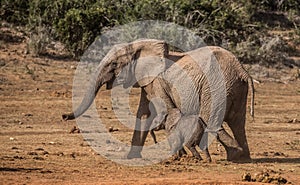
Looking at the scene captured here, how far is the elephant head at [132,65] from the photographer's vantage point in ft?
36.8

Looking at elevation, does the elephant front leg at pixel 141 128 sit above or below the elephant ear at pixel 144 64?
below

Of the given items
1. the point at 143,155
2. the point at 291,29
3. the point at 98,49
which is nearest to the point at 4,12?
the point at 98,49

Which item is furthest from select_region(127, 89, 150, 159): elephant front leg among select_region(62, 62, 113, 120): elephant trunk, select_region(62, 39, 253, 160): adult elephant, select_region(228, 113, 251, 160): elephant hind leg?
select_region(228, 113, 251, 160): elephant hind leg

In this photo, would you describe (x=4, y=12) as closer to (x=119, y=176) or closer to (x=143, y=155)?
(x=143, y=155)

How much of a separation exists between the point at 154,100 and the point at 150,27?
10025mm

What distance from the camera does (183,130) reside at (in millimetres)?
10898

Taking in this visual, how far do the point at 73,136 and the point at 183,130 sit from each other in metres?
2.68

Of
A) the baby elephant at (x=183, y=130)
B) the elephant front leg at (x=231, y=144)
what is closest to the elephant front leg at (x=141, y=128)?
the baby elephant at (x=183, y=130)

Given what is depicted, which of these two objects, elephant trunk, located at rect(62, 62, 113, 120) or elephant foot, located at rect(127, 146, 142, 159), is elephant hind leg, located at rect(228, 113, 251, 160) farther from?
elephant trunk, located at rect(62, 62, 113, 120)

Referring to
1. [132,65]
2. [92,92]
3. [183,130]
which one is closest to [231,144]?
[183,130]

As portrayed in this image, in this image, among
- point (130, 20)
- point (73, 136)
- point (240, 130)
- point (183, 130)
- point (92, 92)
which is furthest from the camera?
point (130, 20)

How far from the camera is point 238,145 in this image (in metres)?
11.2

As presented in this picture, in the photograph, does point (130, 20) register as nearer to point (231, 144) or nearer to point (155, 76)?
point (155, 76)

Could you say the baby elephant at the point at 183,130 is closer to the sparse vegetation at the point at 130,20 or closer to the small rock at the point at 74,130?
the small rock at the point at 74,130
